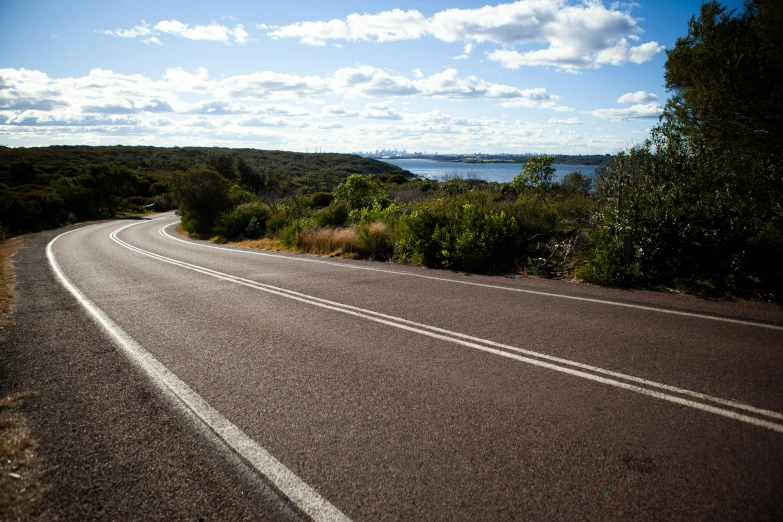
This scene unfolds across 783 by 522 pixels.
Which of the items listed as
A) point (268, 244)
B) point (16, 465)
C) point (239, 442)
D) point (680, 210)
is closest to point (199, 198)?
point (268, 244)

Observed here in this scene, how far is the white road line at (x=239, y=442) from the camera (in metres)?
2.67

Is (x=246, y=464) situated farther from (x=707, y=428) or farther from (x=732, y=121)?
(x=732, y=121)

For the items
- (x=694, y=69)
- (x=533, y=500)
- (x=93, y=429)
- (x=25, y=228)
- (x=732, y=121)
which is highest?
(x=694, y=69)

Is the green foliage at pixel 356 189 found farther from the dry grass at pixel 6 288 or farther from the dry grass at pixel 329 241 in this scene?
the dry grass at pixel 6 288

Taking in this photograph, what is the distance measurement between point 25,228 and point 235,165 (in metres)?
31.5

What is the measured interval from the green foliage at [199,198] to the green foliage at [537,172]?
17.9 meters

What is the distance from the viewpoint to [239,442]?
339 cm

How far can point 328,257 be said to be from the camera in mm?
13484

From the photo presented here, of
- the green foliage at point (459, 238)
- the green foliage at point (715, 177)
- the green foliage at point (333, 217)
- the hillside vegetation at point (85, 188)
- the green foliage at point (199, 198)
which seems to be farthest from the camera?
the hillside vegetation at point (85, 188)

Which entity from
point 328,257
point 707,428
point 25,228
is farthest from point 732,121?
point 25,228

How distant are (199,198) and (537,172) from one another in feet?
65.0

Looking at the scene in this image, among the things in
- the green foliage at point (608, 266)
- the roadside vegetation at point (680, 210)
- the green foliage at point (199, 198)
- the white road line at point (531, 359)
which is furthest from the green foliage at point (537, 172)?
the green foliage at point (199, 198)

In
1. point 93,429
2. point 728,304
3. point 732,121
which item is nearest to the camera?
point 93,429

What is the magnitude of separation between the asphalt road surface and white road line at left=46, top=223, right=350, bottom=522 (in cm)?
2
